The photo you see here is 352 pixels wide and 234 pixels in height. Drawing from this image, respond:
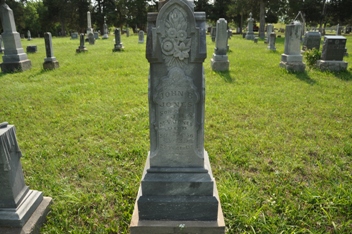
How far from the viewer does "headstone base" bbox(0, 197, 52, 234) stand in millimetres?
2410

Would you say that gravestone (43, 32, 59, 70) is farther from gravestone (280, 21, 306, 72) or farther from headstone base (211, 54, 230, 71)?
gravestone (280, 21, 306, 72)

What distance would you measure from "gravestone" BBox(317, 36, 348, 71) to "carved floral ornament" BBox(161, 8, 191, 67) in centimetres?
909

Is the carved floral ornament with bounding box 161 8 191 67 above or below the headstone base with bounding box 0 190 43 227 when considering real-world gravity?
above

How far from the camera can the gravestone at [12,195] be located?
7.71ft

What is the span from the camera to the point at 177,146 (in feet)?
8.07

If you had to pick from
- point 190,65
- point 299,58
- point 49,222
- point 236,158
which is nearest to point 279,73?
point 299,58

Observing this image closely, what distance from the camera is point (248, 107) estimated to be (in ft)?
19.4

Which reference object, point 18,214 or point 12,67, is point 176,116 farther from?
point 12,67

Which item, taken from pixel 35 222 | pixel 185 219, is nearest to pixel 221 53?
pixel 185 219

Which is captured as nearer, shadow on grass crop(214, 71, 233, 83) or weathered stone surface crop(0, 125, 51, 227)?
weathered stone surface crop(0, 125, 51, 227)

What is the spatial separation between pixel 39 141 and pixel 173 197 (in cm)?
290

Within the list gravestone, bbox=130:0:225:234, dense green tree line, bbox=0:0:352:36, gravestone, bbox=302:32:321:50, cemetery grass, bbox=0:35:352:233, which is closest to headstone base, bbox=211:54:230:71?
cemetery grass, bbox=0:35:352:233

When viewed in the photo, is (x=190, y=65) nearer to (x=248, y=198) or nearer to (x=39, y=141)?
(x=248, y=198)

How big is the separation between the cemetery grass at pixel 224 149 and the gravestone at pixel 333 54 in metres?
1.53
